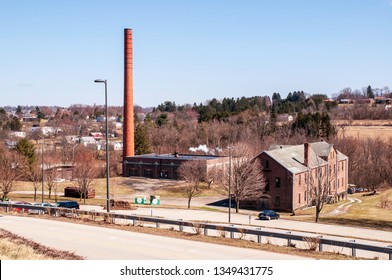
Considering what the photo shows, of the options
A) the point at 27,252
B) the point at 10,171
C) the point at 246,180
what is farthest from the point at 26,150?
the point at 27,252

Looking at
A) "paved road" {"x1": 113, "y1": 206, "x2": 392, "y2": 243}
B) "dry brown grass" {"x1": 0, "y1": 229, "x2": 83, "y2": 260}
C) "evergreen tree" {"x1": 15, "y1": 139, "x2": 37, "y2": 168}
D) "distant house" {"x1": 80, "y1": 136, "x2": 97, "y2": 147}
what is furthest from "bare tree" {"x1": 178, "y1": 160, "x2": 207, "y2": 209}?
"distant house" {"x1": 80, "y1": 136, "x2": 97, "y2": 147}

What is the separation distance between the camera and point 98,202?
5709 cm

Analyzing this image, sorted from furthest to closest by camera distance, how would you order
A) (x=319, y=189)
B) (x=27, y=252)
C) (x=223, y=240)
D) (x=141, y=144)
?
(x=141, y=144), (x=319, y=189), (x=223, y=240), (x=27, y=252)

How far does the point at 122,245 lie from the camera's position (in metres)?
19.5

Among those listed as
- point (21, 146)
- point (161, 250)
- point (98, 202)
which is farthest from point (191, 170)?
point (161, 250)

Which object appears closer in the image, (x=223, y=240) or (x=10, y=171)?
(x=223, y=240)

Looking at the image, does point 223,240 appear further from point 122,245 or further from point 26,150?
point 26,150

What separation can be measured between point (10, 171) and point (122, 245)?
39689 mm

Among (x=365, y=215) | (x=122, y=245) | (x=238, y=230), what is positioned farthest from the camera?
(x=365, y=215)

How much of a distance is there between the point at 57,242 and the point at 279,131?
93.7 m

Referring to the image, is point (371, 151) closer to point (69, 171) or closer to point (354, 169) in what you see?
point (354, 169)

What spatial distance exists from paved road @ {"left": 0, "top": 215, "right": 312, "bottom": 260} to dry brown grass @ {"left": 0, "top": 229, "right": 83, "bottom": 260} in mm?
864

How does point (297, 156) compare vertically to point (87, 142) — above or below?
above

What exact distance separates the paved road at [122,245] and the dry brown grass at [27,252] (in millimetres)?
864
